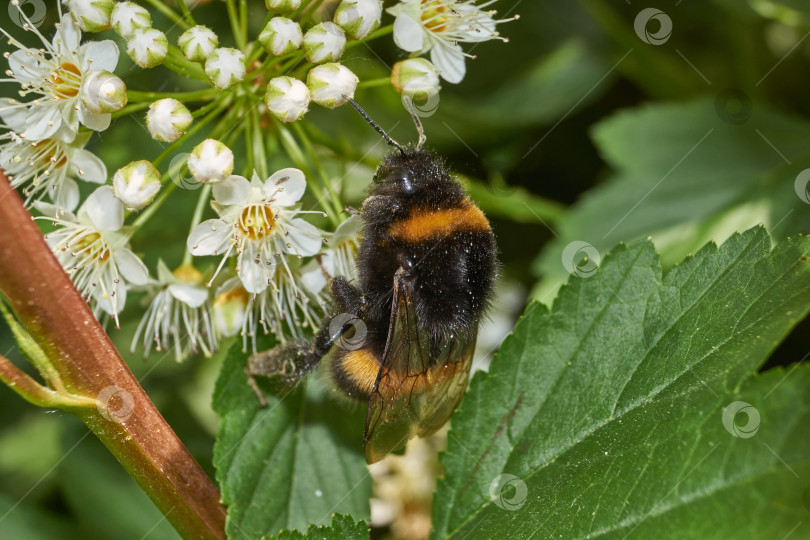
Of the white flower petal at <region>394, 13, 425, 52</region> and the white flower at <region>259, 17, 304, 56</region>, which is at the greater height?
the white flower petal at <region>394, 13, 425, 52</region>

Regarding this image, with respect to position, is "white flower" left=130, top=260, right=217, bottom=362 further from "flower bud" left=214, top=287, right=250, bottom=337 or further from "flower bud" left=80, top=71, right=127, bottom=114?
"flower bud" left=80, top=71, right=127, bottom=114

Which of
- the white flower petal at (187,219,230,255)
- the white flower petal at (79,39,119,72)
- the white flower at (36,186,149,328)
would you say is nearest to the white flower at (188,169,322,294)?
the white flower petal at (187,219,230,255)

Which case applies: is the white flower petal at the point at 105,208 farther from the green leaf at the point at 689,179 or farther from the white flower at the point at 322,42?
the green leaf at the point at 689,179

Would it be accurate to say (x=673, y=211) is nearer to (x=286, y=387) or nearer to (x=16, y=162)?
(x=286, y=387)

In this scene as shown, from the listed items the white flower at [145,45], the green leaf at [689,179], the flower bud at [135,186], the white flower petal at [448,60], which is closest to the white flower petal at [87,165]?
the flower bud at [135,186]

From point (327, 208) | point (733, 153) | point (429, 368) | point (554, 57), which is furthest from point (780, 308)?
point (554, 57)

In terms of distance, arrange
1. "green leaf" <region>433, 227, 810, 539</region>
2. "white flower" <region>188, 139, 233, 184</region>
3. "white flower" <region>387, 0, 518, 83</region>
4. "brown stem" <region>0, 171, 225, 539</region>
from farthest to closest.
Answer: "white flower" <region>387, 0, 518, 83</region> < "white flower" <region>188, 139, 233, 184</region> < "green leaf" <region>433, 227, 810, 539</region> < "brown stem" <region>0, 171, 225, 539</region>

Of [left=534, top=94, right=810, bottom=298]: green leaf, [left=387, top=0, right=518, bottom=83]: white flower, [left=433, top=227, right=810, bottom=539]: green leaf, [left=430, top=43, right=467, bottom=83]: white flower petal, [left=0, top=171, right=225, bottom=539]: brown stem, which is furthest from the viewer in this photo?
[left=534, top=94, right=810, bottom=298]: green leaf
